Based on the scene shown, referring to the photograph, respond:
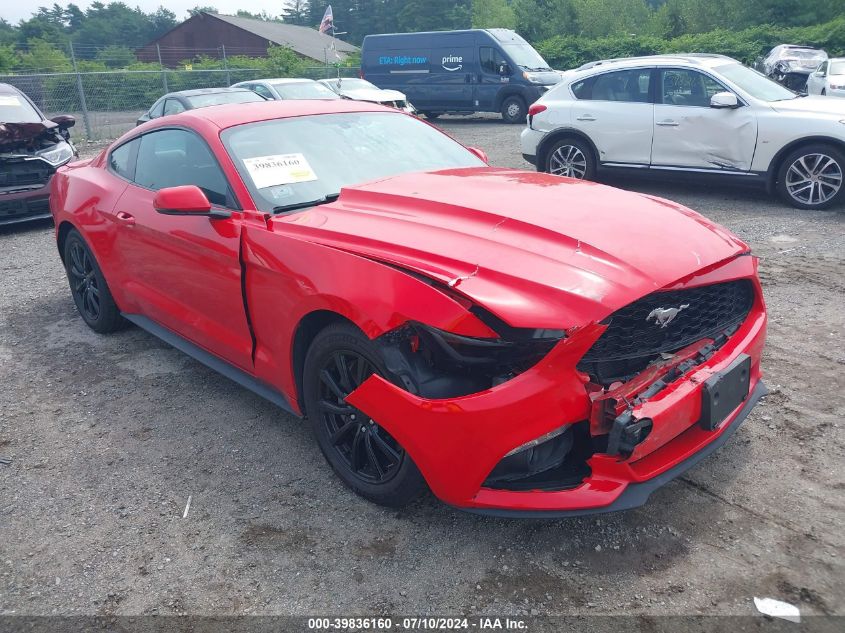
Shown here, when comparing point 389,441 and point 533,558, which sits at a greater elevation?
point 389,441

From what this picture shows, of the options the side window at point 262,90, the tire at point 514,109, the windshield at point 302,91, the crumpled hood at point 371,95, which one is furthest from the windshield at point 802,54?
the side window at point 262,90

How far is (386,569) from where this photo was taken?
2689mm

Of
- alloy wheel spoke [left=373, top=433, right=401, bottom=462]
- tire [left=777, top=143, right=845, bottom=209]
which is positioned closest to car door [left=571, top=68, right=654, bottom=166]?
tire [left=777, top=143, right=845, bottom=209]

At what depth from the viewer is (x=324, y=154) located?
3.87m

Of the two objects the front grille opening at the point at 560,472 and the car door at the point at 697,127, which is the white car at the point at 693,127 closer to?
the car door at the point at 697,127

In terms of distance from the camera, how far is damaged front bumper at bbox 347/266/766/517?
244cm

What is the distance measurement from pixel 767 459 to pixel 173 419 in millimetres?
3045

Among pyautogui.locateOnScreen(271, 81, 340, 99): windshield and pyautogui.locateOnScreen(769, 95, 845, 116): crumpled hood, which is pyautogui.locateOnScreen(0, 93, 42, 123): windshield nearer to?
pyautogui.locateOnScreen(271, 81, 340, 99): windshield

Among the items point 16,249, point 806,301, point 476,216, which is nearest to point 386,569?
point 476,216

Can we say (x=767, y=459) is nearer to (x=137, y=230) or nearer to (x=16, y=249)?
(x=137, y=230)

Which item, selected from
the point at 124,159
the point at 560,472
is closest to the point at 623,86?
the point at 124,159

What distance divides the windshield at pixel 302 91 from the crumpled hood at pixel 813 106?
29.2ft

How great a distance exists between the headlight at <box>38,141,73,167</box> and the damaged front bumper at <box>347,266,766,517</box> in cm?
776

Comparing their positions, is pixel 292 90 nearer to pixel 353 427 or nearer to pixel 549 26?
pixel 353 427
